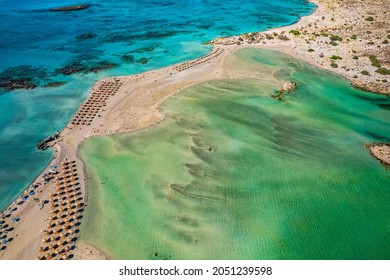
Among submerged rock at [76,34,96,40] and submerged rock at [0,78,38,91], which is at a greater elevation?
submerged rock at [76,34,96,40]

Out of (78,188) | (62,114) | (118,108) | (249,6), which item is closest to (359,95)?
(118,108)

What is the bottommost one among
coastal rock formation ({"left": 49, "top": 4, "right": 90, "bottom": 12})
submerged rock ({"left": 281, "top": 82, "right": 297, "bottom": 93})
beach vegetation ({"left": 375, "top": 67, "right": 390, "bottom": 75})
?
submerged rock ({"left": 281, "top": 82, "right": 297, "bottom": 93})

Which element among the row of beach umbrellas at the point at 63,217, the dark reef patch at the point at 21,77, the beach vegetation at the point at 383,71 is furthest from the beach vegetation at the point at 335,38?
the dark reef patch at the point at 21,77

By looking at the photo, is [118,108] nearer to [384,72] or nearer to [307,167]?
[307,167]

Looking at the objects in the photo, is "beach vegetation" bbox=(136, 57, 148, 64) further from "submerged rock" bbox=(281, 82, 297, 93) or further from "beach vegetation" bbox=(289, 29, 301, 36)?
"beach vegetation" bbox=(289, 29, 301, 36)

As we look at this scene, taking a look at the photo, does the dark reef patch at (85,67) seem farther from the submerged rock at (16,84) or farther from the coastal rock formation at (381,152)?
the coastal rock formation at (381,152)

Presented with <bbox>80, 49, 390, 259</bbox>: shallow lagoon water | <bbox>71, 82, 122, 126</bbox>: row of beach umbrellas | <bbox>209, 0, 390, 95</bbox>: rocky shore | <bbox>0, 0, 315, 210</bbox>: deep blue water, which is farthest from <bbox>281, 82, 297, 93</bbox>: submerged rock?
<bbox>71, 82, 122, 126</bbox>: row of beach umbrellas

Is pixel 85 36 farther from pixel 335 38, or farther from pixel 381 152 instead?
pixel 381 152

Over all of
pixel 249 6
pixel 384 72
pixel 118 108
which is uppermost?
pixel 249 6
